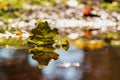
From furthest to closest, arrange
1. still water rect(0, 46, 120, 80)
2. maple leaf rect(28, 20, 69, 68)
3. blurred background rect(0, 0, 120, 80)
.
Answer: maple leaf rect(28, 20, 69, 68), blurred background rect(0, 0, 120, 80), still water rect(0, 46, 120, 80)

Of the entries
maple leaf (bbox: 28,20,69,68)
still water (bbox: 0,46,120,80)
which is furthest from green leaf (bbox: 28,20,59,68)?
still water (bbox: 0,46,120,80)

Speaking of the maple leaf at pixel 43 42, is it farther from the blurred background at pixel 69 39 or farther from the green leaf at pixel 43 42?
the blurred background at pixel 69 39

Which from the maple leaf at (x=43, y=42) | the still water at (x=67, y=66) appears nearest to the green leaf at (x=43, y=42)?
the maple leaf at (x=43, y=42)

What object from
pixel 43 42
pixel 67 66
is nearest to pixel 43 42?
pixel 43 42

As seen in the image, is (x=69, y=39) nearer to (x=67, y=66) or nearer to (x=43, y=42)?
(x=43, y=42)

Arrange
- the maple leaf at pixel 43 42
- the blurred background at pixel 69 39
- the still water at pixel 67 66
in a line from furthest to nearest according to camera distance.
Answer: the maple leaf at pixel 43 42 → the blurred background at pixel 69 39 → the still water at pixel 67 66

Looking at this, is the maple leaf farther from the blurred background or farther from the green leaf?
the blurred background

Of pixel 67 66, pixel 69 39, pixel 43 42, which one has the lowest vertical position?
pixel 67 66

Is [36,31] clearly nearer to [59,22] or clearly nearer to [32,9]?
[59,22]

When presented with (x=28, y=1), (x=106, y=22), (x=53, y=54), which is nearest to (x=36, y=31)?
(x=53, y=54)
